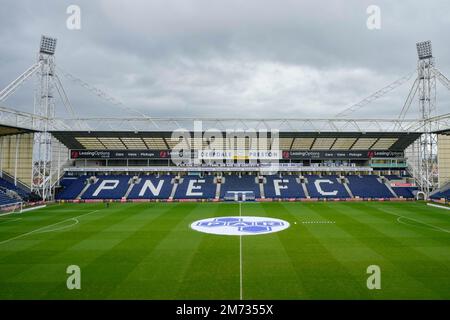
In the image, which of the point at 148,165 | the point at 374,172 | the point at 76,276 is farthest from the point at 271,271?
the point at 374,172

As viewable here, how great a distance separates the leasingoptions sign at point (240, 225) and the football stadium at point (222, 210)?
218 mm

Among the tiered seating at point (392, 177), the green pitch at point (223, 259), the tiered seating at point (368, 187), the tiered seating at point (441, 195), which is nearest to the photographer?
the green pitch at point (223, 259)

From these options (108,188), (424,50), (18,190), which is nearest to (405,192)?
(424,50)

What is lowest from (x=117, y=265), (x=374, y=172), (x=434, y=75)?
(x=117, y=265)

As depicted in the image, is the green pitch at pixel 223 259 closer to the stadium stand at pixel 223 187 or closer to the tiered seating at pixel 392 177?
the stadium stand at pixel 223 187

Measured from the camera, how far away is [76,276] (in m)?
16.4

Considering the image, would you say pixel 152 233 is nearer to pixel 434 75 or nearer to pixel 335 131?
pixel 335 131

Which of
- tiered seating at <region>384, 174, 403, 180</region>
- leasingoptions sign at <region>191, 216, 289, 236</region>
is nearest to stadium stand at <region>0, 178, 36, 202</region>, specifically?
leasingoptions sign at <region>191, 216, 289, 236</region>

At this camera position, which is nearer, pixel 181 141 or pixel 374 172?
pixel 181 141

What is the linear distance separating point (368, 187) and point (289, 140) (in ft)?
57.3

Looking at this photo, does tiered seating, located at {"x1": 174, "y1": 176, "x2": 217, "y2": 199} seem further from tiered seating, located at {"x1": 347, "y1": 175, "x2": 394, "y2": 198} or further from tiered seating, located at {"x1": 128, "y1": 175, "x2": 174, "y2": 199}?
tiered seating, located at {"x1": 347, "y1": 175, "x2": 394, "y2": 198}

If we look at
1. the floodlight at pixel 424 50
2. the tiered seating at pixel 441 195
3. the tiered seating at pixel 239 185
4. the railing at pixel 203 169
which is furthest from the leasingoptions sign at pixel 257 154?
the floodlight at pixel 424 50

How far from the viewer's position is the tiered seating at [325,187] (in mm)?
56444
